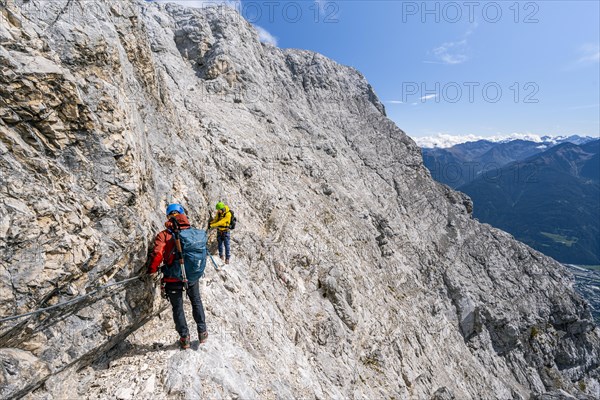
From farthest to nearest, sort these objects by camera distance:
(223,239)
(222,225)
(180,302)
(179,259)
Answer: (223,239)
(222,225)
(180,302)
(179,259)

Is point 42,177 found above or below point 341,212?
above

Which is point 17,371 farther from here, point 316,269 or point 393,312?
point 393,312

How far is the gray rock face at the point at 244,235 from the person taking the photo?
699 centimetres

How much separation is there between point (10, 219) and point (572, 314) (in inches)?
2797

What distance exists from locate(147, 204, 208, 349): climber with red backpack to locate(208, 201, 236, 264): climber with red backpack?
585cm

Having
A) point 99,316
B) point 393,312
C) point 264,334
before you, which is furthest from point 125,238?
point 393,312

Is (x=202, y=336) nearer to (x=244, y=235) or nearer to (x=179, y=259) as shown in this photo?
(x=179, y=259)

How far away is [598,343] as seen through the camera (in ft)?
185

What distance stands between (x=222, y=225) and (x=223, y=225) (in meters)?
0.04

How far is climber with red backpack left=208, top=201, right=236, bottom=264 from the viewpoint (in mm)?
14461

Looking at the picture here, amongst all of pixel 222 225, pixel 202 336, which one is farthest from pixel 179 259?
pixel 222 225

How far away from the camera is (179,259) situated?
8.23 meters

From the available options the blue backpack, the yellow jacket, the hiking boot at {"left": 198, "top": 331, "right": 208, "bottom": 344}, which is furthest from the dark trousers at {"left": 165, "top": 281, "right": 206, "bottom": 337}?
the yellow jacket

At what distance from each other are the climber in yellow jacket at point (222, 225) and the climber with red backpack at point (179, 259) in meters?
5.84
